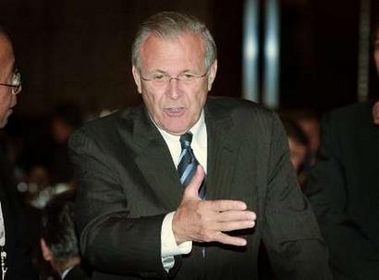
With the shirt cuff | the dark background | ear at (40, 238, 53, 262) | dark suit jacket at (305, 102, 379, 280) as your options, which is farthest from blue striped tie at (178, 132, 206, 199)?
the dark background

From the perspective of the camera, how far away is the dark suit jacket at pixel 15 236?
294cm

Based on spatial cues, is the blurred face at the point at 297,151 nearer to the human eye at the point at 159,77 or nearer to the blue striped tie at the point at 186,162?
the blue striped tie at the point at 186,162

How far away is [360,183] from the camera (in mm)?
3230

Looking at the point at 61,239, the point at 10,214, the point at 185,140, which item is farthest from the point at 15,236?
the point at 185,140

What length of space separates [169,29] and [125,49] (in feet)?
24.6

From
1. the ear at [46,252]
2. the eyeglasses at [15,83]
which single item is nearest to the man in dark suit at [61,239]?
the ear at [46,252]

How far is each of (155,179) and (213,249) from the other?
0.28m

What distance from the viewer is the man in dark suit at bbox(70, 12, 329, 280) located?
8.50 ft

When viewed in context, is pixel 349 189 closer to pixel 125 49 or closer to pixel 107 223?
pixel 107 223

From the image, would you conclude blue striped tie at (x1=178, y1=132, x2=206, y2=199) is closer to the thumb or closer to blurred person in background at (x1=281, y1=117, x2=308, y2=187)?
the thumb

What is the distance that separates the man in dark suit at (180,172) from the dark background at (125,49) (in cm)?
698

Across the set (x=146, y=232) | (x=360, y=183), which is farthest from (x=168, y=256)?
(x=360, y=183)

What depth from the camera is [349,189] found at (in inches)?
128

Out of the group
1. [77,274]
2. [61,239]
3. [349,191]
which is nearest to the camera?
[349,191]
